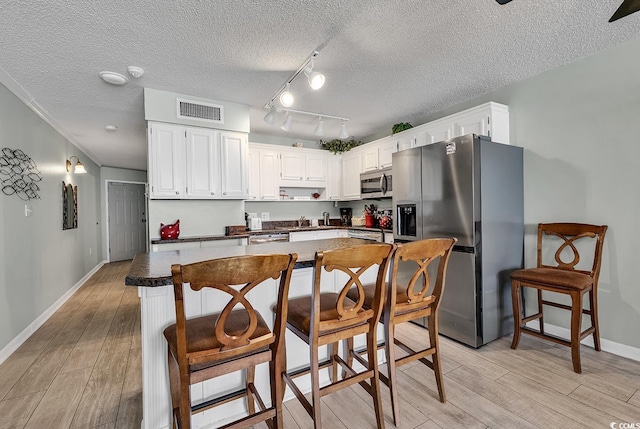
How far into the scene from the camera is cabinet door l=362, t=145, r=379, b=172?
4605mm

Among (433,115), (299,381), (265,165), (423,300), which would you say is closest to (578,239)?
(423,300)

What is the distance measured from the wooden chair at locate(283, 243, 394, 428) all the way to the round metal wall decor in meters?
2.95

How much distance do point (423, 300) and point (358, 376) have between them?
57 cm

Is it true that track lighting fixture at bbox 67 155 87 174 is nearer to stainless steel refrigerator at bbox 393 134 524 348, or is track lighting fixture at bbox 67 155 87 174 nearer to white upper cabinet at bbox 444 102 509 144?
stainless steel refrigerator at bbox 393 134 524 348

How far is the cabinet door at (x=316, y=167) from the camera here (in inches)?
201

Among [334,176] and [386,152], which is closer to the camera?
[386,152]

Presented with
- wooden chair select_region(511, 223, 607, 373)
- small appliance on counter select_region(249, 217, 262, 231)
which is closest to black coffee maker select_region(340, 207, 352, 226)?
small appliance on counter select_region(249, 217, 262, 231)

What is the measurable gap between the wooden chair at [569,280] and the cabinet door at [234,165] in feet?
9.91

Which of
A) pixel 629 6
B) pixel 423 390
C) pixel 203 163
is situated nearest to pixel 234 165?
pixel 203 163

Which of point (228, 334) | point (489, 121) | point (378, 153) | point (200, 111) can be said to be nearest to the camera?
point (228, 334)

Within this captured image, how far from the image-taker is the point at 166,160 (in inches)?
129

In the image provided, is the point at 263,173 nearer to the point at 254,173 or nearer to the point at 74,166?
the point at 254,173

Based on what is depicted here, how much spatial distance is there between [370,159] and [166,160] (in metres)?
2.88

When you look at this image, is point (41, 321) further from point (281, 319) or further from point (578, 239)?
point (578, 239)
